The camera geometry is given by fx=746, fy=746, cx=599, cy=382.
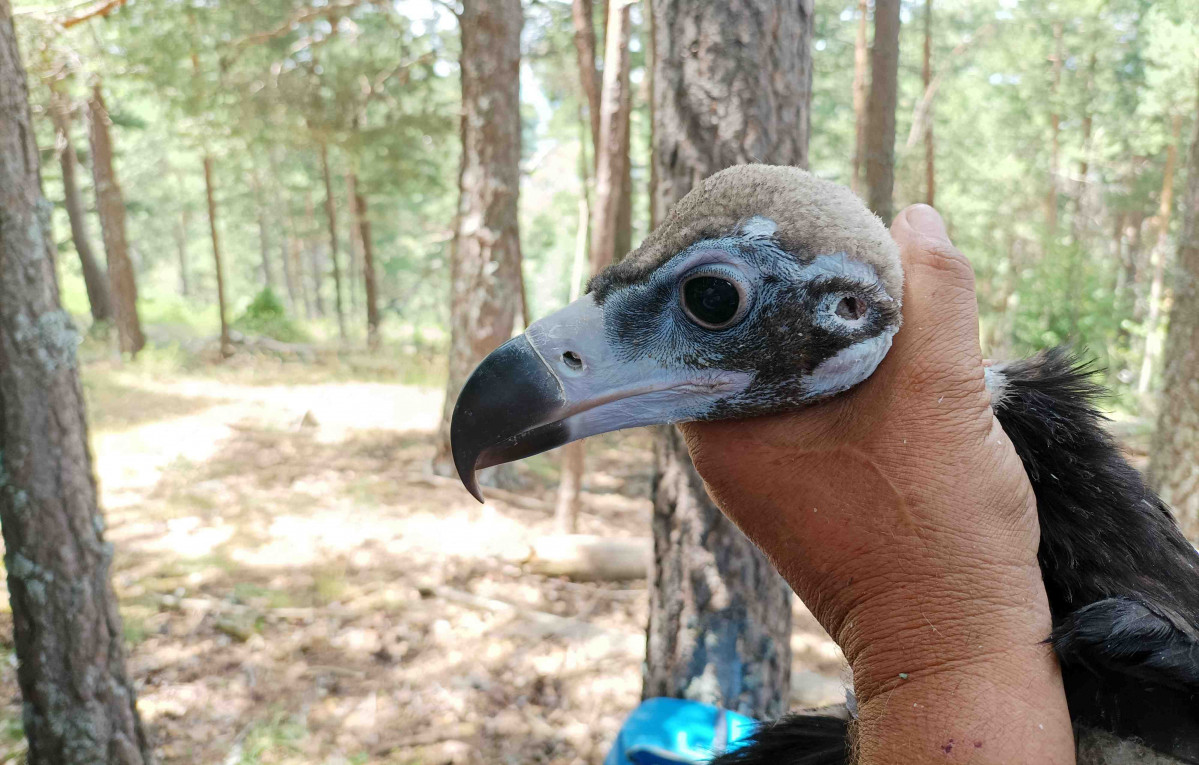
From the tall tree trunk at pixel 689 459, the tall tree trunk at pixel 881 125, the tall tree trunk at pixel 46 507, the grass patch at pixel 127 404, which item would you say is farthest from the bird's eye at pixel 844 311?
the grass patch at pixel 127 404

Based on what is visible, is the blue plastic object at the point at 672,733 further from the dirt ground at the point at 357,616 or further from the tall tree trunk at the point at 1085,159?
the tall tree trunk at the point at 1085,159

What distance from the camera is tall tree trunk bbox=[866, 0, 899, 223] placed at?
255 inches

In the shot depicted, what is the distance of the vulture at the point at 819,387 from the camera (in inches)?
44.3

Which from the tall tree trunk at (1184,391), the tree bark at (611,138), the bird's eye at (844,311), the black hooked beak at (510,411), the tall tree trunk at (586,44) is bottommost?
the tall tree trunk at (1184,391)

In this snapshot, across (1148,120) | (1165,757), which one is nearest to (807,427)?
(1165,757)

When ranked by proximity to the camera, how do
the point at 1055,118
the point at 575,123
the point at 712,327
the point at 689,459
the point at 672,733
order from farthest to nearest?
the point at 1055,118 < the point at 575,123 < the point at 689,459 < the point at 672,733 < the point at 712,327

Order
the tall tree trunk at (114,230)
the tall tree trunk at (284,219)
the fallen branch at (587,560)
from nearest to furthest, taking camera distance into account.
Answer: the fallen branch at (587,560) → the tall tree trunk at (114,230) → the tall tree trunk at (284,219)

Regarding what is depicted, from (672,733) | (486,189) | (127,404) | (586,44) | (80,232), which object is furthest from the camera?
(80,232)

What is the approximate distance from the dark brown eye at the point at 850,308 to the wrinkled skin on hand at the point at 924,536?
77mm

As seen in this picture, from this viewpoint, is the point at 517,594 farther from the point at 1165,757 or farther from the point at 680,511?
the point at 1165,757

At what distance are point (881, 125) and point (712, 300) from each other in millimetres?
6273

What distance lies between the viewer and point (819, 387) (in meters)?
1.27

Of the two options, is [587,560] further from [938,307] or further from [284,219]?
[284,219]

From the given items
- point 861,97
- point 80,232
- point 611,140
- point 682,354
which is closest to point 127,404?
point 611,140
